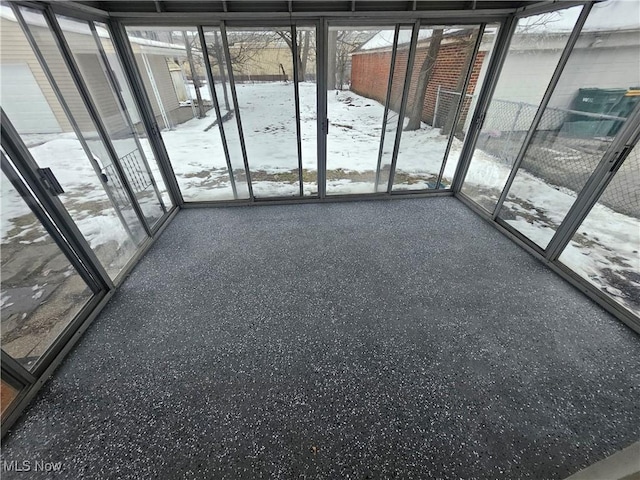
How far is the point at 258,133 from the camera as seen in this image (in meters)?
3.19

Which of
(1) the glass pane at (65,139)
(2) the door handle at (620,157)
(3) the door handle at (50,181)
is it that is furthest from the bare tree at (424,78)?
(3) the door handle at (50,181)

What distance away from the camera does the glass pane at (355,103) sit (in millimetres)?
2885

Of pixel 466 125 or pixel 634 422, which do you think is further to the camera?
pixel 466 125

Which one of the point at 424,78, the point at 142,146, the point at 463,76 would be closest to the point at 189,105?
the point at 142,146

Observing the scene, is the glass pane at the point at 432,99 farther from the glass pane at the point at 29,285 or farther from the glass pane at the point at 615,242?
the glass pane at the point at 29,285

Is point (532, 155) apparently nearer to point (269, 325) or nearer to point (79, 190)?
point (269, 325)

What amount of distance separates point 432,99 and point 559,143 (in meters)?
1.49

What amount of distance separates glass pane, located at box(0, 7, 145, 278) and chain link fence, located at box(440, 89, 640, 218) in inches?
147

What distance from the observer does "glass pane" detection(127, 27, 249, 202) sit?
8.87 ft

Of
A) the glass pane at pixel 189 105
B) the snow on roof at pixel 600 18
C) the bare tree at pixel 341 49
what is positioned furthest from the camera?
the bare tree at pixel 341 49

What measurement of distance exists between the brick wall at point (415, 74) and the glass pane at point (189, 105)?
5.36 ft

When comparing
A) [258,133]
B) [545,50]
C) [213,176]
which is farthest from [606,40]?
[213,176]

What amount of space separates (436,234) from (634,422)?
1.93 metres

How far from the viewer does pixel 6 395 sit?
1420mm
